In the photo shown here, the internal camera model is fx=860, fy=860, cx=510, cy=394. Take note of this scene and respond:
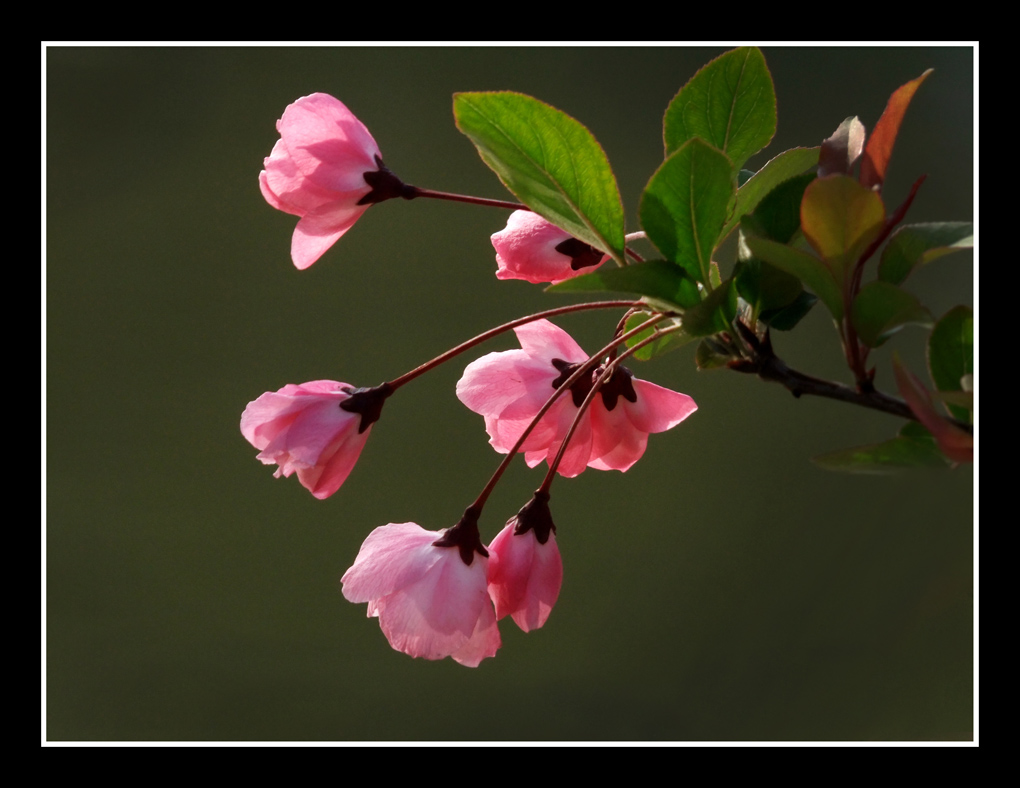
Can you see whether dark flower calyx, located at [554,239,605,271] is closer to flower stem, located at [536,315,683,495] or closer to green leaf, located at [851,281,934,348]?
flower stem, located at [536,315,683,495]

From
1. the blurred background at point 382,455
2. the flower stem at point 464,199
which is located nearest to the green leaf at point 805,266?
the flower stem at point 464,199

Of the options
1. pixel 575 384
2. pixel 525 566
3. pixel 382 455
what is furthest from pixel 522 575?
pixel 382 455

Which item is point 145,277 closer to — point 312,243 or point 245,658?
point 245,658

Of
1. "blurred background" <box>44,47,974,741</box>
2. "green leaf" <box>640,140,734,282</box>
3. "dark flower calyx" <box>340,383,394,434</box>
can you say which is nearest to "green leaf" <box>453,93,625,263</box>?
"green leaf" <box>640,140,734,282</box>

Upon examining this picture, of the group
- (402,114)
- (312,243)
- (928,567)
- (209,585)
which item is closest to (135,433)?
(209,585)

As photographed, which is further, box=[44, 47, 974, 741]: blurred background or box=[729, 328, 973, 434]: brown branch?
box=[44, 47, 974, 741]: blurred background

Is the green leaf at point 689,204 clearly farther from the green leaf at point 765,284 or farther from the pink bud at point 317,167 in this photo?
the pink bud at point 317,167
